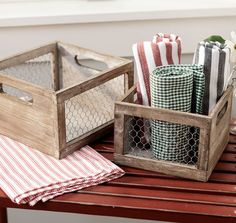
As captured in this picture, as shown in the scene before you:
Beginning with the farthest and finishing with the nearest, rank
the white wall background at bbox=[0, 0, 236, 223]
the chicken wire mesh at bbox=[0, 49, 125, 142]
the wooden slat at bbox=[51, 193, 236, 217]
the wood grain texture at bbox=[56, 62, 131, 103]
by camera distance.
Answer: the white wall background at bbox=[0, 0, 236, 223] < the chicken wire mesh at bbox=[0, 49, 125, 142] < the wood grain texture at bbox=[56, 62, 131, 103] < the wooden slat at bbox=[51, 193, 236, 217]

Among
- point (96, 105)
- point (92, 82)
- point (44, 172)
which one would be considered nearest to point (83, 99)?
point (96, 105)

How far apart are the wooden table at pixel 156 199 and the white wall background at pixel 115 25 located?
1.74 ft

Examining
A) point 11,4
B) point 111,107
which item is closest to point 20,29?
point 11,4

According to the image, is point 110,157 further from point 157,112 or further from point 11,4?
point 11,4

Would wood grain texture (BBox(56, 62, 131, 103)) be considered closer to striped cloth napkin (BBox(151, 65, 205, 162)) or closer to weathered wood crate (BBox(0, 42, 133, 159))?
weathered wood crate (BBox(0, 42, 133, 159))

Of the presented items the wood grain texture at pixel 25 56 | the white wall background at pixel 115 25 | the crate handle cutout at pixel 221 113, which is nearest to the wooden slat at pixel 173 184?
the crate handle cutout at pixel 221 113

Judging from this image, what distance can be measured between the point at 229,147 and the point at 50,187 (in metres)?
0.44

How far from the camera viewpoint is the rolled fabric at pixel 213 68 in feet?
3.82

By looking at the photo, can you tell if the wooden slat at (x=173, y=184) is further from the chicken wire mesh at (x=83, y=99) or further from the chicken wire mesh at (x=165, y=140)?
the chicken wire mesh at (x=83, y=99)

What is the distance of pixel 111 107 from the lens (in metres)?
1.35

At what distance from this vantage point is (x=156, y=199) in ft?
3.55

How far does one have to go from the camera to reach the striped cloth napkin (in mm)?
1129

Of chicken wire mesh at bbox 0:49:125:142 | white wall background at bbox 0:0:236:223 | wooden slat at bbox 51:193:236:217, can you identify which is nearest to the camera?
wooden slat at bbox 51:193:236:217

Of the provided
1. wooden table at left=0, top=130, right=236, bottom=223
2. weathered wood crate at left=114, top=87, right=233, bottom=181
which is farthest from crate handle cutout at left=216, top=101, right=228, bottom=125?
wooden table at left=0, top=130, right=236, bottom=223
